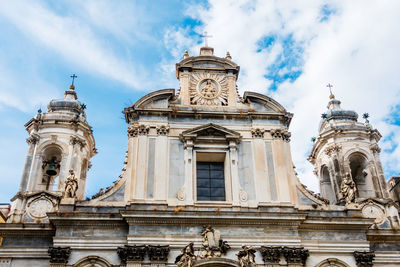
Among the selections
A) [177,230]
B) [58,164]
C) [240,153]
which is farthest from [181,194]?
[58,164]

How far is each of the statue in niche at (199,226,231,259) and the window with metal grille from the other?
79.1 inches

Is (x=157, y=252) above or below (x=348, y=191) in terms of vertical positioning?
below

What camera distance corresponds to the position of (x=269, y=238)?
58.4 ft

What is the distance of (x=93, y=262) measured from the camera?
17188 millimetres

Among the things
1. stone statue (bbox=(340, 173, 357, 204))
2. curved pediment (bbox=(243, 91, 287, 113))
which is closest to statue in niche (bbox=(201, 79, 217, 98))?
curved pediment (bbox=(243, 91, 287, 113))

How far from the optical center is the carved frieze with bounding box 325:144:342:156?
74.6 feet

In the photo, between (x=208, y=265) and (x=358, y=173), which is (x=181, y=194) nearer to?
(x=208, y=265)

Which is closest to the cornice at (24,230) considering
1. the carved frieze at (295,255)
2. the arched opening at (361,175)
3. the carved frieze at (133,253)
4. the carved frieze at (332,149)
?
the carved frieze at (133,253)

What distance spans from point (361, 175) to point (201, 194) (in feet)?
27.7

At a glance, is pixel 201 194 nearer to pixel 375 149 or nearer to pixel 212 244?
pixel 212 244

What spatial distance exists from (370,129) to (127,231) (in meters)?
12.4

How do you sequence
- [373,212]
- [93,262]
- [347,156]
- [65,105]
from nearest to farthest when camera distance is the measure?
[93,262] → [373,212] → [347,156] → [65,105]

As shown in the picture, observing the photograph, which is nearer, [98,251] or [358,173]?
[98,251]

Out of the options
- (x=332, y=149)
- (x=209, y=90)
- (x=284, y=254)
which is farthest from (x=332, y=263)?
(x=209, y=90)
